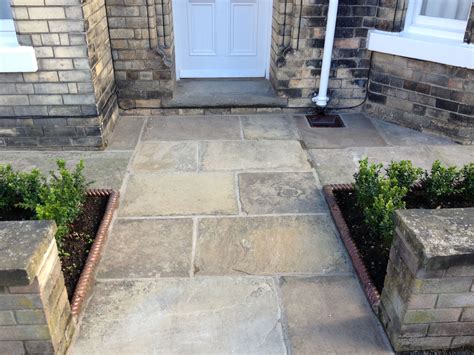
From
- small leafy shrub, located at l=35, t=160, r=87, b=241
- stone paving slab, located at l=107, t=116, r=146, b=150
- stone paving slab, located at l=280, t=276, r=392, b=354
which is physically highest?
small leafy shrub, located at l=35, t=160, r=87, b=241

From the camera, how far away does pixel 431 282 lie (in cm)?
225

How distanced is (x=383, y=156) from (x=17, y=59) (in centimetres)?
362

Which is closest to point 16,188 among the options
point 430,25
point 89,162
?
point 89,162

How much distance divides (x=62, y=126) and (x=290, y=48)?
106 inches

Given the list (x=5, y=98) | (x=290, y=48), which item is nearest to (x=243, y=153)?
(x=290, y=48)

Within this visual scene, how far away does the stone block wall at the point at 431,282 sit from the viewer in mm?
2180

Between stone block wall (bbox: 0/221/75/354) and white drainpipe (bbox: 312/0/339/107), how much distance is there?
3828 mm

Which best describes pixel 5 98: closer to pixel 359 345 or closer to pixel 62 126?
pixel 62 126

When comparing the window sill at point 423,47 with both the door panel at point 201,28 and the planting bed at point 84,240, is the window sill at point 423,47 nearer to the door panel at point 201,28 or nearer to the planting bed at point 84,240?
the door panel at point 201,28

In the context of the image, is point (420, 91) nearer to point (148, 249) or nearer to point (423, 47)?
point (423, 47)

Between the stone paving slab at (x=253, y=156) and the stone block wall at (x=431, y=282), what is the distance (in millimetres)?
1967

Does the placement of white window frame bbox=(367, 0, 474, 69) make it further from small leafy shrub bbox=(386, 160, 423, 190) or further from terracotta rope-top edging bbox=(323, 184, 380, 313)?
terracotta rope-top edging bbox=(323, 184, 380, 313)

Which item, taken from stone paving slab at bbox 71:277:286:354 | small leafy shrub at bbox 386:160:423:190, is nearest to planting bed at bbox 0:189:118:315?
stone paving slab at bbox 71:277:286:354

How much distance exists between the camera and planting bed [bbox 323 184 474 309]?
116 inches
